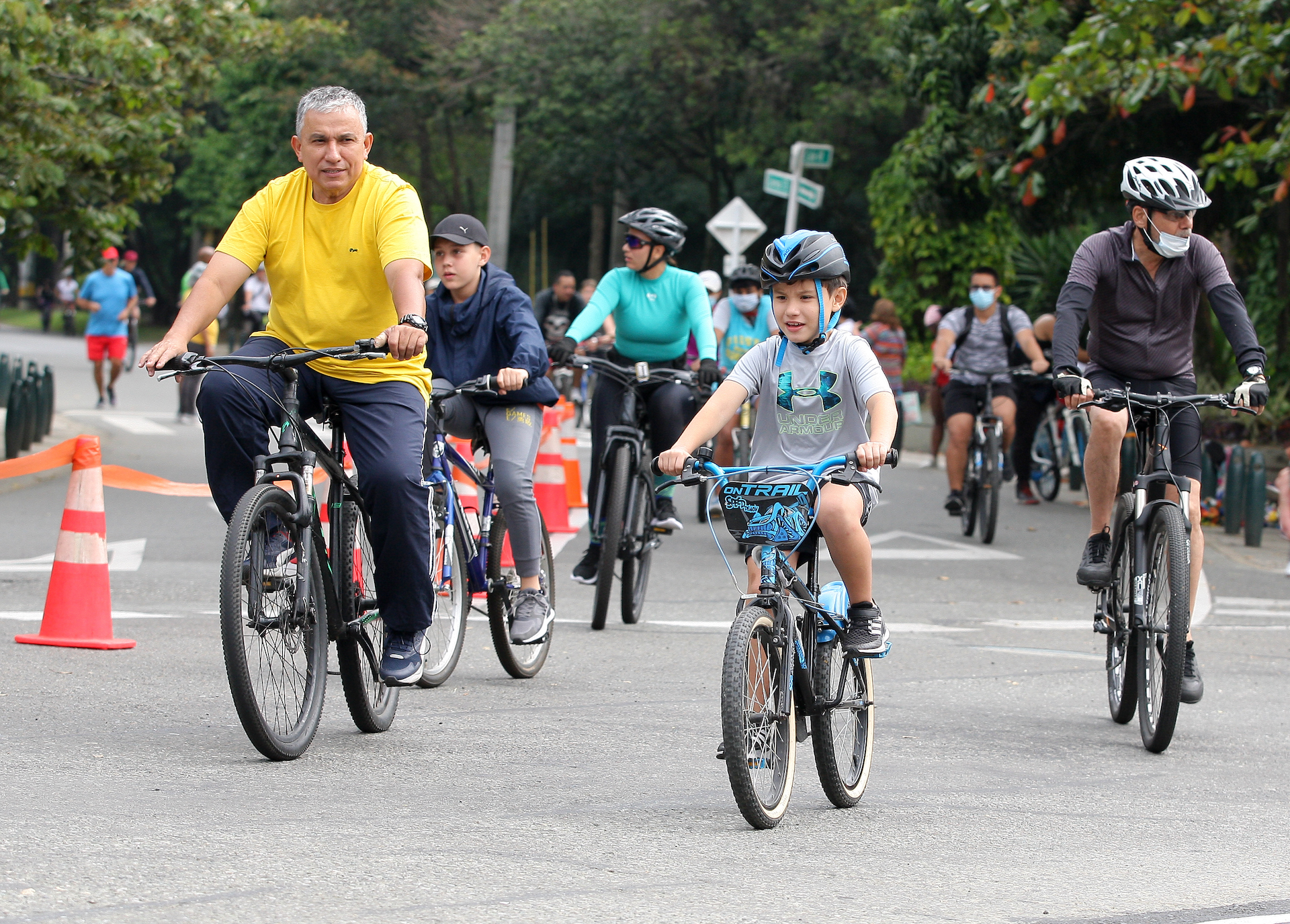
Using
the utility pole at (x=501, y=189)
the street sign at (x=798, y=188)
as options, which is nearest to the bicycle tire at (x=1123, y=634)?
the street sign at (x=798, y=188)

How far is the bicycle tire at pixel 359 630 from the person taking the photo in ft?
18.3

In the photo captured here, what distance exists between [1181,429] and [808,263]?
89.5 inches

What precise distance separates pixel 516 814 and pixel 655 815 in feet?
1.26

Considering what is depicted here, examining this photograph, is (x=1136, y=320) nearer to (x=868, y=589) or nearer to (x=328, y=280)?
(x=868, y=589)

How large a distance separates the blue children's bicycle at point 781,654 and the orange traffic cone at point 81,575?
3492 millimetres

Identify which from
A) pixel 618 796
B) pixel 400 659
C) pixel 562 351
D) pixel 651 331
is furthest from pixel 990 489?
pixel 618 796

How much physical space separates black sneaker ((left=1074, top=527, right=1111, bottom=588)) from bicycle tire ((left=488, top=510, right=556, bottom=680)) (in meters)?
2.09

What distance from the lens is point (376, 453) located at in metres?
5.57

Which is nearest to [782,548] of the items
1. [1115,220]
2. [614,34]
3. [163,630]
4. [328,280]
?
[328,280]

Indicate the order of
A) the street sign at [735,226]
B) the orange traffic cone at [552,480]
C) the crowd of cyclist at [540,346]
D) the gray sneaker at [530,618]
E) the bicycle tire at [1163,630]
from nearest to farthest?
the crowd of cyclist at [540,346]
the bicycle tire at [1163,630]
the gray sneaker at [530,618]
the orange traffic cone at [552,480]
the street sign at [735,226]

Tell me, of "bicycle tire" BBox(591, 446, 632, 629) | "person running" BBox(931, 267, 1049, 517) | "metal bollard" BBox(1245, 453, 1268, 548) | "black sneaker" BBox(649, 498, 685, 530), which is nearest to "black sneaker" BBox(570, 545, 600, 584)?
"bicycle tire" BBox(591, 446, 632, 629)

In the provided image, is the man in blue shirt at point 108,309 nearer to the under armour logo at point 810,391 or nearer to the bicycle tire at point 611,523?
the bicycle tire at point 611,523

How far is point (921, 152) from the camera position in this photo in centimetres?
2120

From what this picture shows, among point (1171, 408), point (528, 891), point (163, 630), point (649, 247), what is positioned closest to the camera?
point (528, 891)
